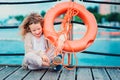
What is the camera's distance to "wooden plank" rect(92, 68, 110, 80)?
274 centimetres

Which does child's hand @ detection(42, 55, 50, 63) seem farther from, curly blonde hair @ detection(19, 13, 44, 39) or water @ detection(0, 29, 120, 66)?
water @ detection(0, 29, 120, 66)

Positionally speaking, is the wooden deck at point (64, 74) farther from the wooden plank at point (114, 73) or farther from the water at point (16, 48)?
the water at point (16, 48)

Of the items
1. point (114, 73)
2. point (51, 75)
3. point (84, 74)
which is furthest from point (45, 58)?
point (114, 73)

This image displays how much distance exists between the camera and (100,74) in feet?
9.59

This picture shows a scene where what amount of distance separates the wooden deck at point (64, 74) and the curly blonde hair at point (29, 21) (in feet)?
1.14

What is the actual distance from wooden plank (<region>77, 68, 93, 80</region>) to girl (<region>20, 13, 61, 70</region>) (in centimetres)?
20

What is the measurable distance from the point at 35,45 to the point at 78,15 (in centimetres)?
47

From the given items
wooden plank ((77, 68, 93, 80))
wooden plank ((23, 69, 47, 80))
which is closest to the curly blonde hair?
wooden plank ((23, 69, 47, 80))

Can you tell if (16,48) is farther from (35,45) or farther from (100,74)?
(100,74)

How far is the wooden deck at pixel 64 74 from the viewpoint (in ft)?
9.00

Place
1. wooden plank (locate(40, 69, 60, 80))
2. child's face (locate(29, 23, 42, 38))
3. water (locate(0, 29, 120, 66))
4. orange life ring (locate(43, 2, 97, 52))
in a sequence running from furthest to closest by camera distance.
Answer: water (locate(0, 29, 120, 66)) → child's face (locate(29, 23, 42, 38)) → orange life ring (locate(43, 2, 97, 52)) → wooden plank (locate(40, 69, 60, 80))

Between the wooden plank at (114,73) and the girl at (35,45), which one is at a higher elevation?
the girl at (35,45)

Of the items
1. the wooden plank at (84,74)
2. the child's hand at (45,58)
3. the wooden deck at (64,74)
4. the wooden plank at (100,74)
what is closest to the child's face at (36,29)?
the child's hand at (45,58)

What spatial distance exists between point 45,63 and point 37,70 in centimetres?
12
